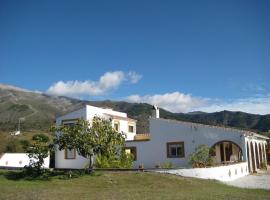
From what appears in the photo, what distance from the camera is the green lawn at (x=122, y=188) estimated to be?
16.8 meters

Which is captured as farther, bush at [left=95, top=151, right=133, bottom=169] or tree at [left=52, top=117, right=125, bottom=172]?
bush at [left=95, top=151, right=133, bottom=169]

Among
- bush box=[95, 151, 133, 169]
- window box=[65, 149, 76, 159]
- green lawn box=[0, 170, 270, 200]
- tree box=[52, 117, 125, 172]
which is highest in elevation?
tree box=[52, 117, 125, 172]

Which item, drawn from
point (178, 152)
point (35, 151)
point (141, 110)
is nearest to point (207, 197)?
point (35, 151)

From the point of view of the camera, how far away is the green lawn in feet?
55.3

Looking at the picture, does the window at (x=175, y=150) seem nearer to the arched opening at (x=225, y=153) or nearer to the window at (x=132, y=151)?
the arched opening at (x=225, y=153)

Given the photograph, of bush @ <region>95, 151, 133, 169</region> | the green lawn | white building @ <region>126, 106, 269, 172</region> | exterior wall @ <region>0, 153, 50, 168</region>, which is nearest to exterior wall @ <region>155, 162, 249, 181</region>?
the green lawn

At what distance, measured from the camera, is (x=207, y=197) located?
15.8 m

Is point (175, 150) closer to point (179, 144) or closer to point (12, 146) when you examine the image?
point (179, 144)

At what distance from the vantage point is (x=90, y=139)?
25719 mm

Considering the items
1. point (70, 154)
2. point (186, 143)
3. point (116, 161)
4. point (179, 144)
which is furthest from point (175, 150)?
point (70, 154)

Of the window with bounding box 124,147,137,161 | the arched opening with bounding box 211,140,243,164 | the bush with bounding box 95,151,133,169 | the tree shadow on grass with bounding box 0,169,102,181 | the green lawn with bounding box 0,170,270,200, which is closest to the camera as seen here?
the green lawn with bounding box 0,170,270,200

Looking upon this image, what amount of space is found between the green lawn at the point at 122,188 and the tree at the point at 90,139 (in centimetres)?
207

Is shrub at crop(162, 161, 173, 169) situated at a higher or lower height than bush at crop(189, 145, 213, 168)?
lower

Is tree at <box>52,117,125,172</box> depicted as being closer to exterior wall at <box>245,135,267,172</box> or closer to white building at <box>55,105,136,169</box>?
white building at <box>55,105,136,169</box>
